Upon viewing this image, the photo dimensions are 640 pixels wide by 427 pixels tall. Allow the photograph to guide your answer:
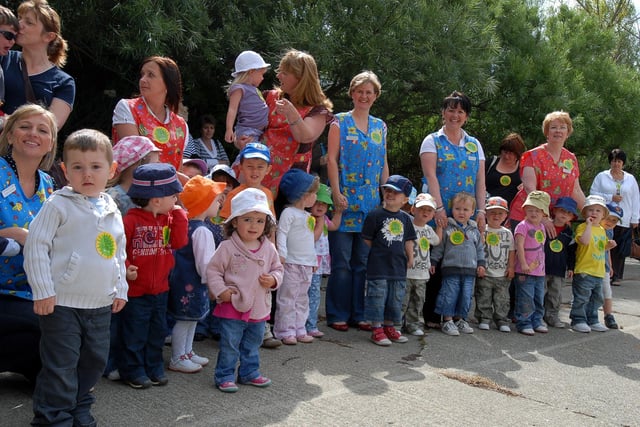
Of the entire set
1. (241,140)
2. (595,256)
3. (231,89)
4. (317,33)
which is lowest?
(595,256)

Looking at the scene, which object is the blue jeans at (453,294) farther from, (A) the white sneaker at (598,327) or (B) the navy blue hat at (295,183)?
(B) the navy blue hat at (295,183)

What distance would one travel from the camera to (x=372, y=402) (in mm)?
3885

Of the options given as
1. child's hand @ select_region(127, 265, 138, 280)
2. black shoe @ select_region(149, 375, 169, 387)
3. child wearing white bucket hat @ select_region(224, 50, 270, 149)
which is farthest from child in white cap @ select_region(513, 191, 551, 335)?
child's hand @ select_region(127, 265, 138, 280)

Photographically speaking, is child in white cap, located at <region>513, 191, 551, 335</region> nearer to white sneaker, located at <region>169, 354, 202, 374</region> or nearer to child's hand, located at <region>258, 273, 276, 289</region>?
child's hand, located at <region>258, 273, 276, 289</region>

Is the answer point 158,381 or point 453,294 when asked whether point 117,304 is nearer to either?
point 158,381

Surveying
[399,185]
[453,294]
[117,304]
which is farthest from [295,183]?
[117,304]

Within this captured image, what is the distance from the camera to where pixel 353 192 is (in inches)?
227

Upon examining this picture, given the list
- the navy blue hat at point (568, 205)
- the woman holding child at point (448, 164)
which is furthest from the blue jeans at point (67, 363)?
the navy blue hat at point (568, 205)

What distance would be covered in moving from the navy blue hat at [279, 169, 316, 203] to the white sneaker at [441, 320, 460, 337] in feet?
6.16

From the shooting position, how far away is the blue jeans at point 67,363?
306 cm

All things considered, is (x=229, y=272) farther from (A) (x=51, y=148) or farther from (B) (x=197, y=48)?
(B) (x=197, y=48)

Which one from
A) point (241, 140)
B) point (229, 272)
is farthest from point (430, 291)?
point (229, 272)

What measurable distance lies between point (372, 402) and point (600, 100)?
793cm

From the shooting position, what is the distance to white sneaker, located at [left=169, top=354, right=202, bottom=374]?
4.24 m
